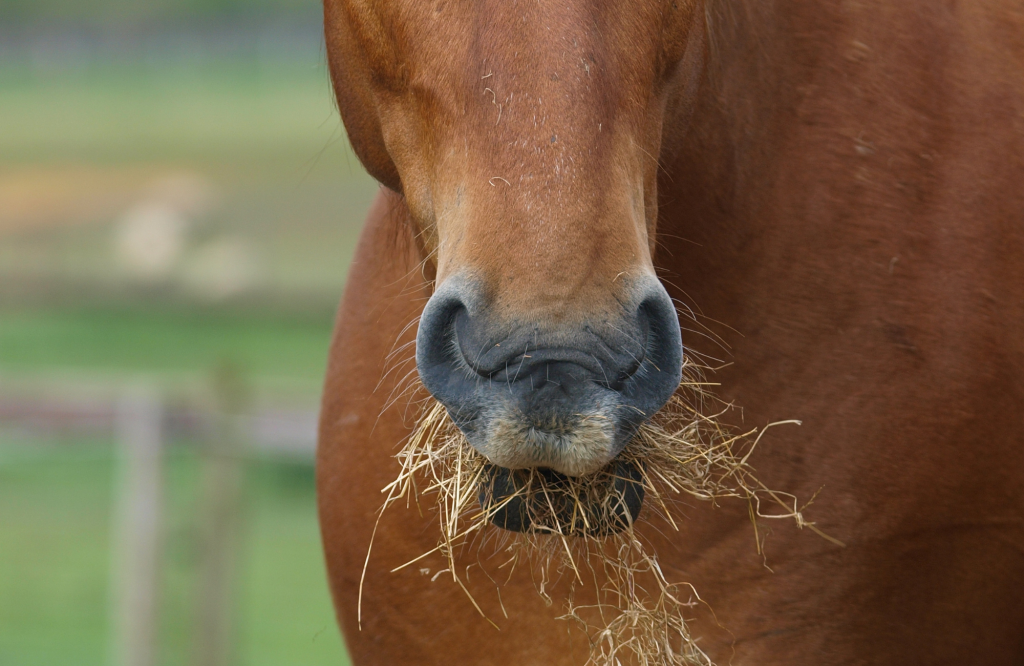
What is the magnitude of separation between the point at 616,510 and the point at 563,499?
8 centimetres

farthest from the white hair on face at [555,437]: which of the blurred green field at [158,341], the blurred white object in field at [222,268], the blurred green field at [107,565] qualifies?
the blurred white object in field at [222,268]

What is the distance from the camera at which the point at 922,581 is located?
1.87 metres

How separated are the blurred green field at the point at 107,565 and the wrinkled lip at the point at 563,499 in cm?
373

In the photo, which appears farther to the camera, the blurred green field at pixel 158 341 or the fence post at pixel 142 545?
the blurred green field at pixel 158 341

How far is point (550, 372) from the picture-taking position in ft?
4.42

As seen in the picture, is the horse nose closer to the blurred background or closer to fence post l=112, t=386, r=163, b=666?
the blurred background

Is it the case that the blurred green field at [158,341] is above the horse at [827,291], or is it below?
below

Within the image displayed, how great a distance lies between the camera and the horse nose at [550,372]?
135cm

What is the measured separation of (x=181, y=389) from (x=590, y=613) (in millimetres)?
4229

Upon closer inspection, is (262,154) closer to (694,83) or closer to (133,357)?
(133,357)

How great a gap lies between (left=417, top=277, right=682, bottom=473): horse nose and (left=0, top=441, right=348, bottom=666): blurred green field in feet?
12.9

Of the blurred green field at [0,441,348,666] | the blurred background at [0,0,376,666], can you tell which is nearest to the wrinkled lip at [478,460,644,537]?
the blurred background at [0,0,376,666]

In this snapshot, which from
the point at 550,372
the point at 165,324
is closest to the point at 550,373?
the point at 550,372

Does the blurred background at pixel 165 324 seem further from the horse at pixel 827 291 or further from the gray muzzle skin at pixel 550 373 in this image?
the gray muzzle skin at pixel 550 373
